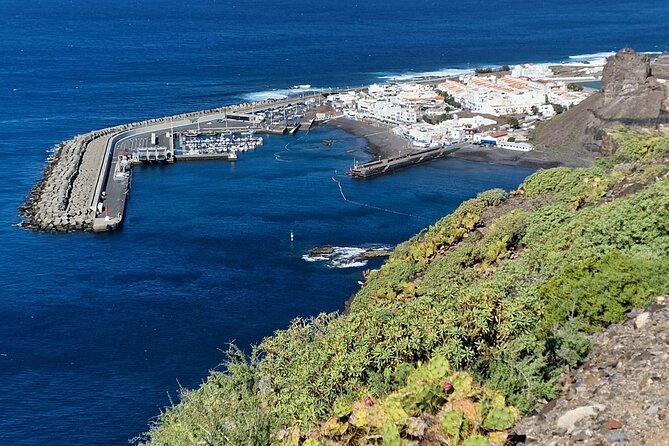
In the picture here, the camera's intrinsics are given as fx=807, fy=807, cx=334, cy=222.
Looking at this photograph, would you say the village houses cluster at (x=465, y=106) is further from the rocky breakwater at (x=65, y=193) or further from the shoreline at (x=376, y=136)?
the rocky breakwater at (x=65, y=193)

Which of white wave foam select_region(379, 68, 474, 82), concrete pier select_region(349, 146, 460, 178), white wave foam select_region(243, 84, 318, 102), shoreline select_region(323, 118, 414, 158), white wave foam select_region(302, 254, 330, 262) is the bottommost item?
white wave foam select_region(302, 254, 330, 262)

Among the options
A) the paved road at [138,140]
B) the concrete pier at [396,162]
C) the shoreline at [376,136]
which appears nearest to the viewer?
the paved road at [138,140]

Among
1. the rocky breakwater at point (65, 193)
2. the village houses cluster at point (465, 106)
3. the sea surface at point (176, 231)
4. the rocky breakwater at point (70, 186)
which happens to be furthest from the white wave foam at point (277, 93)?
the rocky breakwater at point (65, 193)

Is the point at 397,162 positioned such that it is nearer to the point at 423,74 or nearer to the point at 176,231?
the point at 176,231

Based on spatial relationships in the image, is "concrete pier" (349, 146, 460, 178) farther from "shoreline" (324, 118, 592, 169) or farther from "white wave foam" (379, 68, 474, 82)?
"white wave foam" (379, 68, 474, 82)

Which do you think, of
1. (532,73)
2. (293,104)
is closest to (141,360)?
(293,104)

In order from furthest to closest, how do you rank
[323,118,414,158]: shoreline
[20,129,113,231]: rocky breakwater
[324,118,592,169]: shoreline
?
1. [323,118,414,158]: shoreline
2. [324,118,592,169]: shoreline
3. [20,129,113,231]: rocky breakwater

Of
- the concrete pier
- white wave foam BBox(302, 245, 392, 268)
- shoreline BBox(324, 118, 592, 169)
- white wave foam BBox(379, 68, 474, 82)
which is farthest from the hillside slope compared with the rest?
white wave foam BBox(379, 68, 474, 82)

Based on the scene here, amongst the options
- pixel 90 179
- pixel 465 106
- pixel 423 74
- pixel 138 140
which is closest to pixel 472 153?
pixel 465 106
